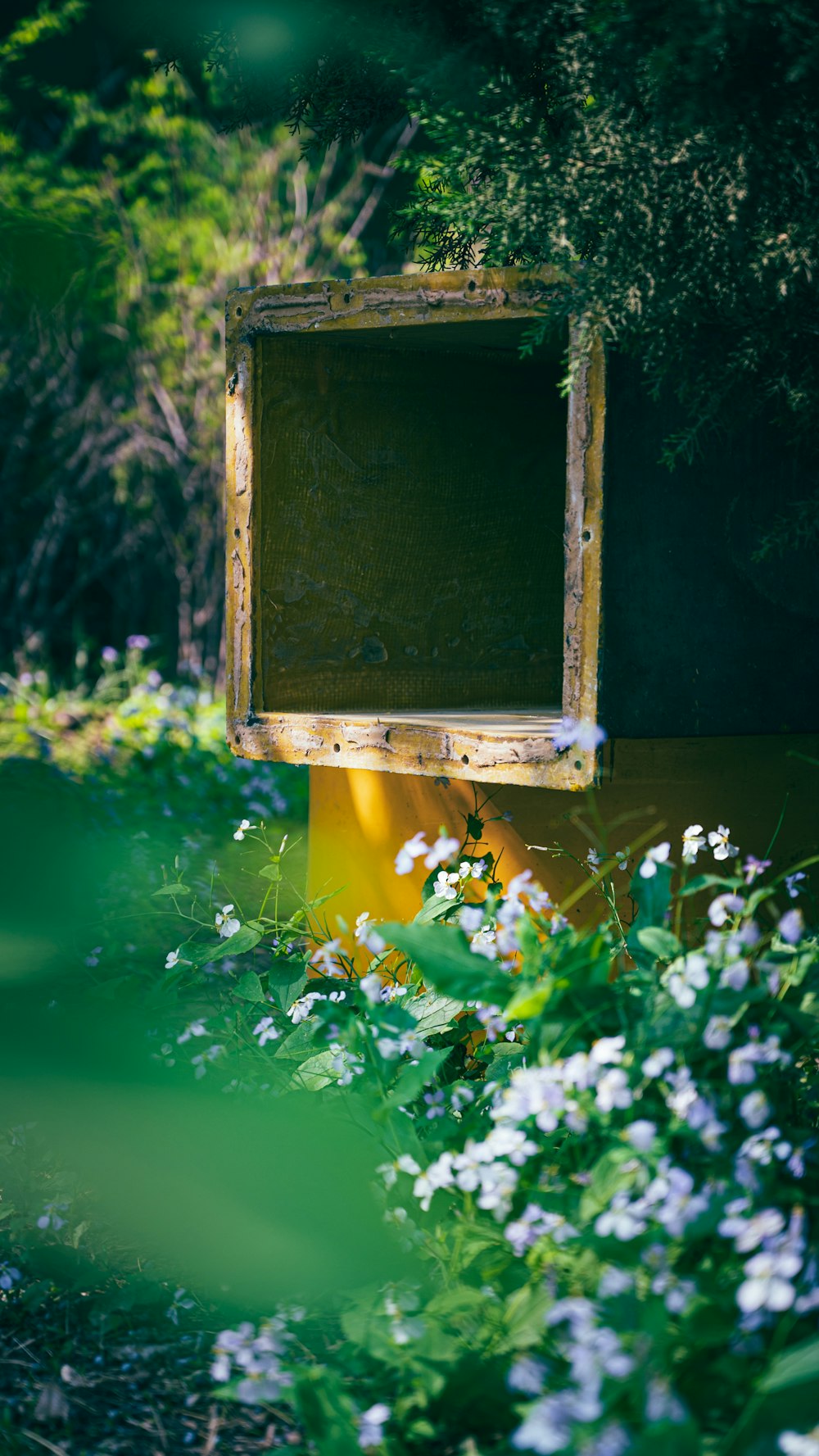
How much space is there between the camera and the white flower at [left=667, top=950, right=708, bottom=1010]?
1415mm

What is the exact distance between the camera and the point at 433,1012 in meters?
2.06

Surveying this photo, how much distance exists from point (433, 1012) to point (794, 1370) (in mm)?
959

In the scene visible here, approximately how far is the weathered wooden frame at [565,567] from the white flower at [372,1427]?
3.23ft

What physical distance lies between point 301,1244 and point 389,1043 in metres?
0.32

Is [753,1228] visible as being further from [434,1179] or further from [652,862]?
[652,862]

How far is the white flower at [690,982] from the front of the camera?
1415 millimetres

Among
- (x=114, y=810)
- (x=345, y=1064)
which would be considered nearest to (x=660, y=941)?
(x=345, y=1064)

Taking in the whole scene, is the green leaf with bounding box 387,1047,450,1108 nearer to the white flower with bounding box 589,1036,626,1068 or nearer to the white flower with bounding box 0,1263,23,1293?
the white flower with bounding box 589,1036,626,1068

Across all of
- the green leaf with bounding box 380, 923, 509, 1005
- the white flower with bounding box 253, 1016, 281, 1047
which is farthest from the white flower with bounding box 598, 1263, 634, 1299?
the white flower with bounding box 253, 1016, 281, 1047

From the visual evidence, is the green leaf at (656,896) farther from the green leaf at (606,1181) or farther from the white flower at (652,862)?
the green leaf at (606,1181)

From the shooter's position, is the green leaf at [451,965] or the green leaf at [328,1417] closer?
the green leaf at [328,1417]

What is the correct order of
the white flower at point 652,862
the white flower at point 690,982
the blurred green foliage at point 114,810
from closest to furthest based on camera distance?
1. the white flower at point 690,982
2. the white flower at point 652,862
3. the blurred green foliage at point 114,810

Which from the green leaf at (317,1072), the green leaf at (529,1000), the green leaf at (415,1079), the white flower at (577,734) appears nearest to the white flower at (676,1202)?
the green leaf at (529,1000)

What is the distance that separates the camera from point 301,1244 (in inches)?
69.4
